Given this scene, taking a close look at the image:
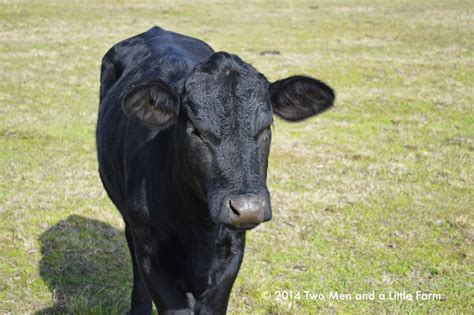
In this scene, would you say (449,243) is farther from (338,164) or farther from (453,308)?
(338,164)

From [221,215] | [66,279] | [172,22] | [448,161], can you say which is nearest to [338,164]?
[448,161]

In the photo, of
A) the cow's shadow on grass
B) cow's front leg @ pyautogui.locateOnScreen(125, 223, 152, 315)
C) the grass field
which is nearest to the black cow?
cow's front leg @ pyautogui.locateOnScreen(125, 223, 152, 315)

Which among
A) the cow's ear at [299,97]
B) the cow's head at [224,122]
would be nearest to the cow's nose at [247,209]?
the cow's head at [224,122]

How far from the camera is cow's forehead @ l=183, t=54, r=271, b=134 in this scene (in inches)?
127

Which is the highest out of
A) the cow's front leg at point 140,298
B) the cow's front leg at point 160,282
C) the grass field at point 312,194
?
the cow's front leg at point 160,282

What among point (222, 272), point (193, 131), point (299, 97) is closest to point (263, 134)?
point (193, 131)

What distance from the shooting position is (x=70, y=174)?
830 centimetres

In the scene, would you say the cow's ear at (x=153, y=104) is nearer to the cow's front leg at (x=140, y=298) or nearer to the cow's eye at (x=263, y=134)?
the cow's eye at (x=263, y=134)

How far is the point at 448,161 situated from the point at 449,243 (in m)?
3.05

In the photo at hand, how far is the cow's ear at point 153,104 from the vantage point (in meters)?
3.43

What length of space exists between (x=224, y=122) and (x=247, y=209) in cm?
53

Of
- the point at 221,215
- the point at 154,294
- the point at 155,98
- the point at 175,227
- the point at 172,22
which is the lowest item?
the point at 172,22

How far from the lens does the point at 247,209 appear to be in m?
2.91

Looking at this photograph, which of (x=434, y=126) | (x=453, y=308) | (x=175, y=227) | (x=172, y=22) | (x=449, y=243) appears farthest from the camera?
(x=172, y=22)
